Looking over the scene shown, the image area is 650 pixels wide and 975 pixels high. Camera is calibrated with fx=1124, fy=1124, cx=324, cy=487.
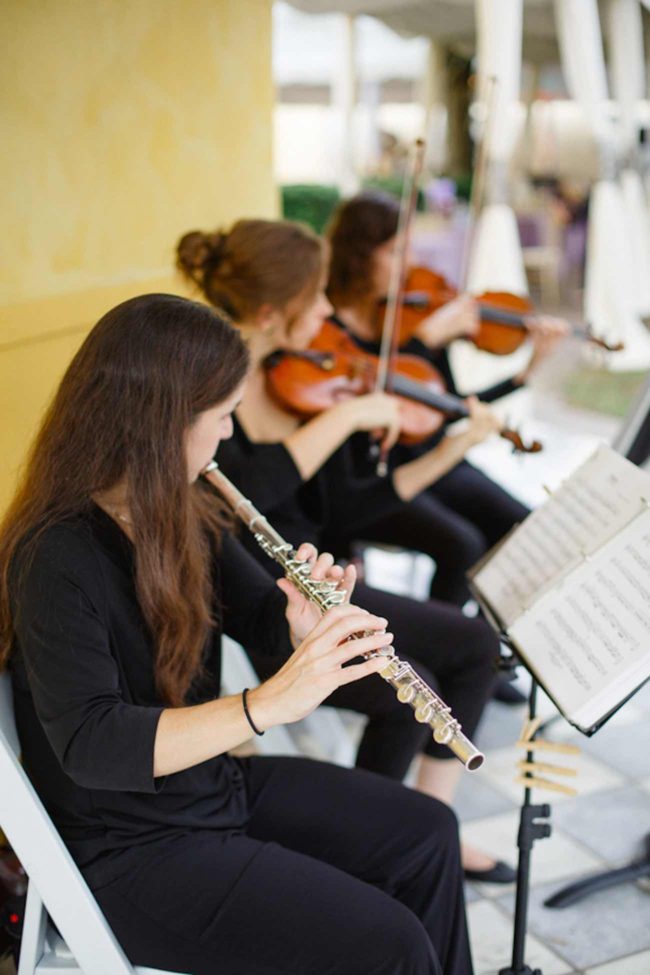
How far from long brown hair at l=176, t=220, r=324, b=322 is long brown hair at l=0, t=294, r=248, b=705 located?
0.79 meters

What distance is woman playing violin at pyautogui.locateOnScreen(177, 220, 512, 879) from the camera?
2.03m

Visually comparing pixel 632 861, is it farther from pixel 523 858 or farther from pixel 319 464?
pixel 319 464

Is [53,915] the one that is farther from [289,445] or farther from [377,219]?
[377,219]

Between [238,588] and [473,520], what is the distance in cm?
146

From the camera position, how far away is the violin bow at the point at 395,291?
238 centimetres

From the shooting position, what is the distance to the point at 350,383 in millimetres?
2514

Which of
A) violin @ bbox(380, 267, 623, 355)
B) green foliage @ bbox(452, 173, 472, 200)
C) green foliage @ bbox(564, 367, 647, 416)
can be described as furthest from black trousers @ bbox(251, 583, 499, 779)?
green foliage @ bbox(452, 173, 472, 200)

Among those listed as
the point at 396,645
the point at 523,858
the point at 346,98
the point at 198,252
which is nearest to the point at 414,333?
the point at 198,252

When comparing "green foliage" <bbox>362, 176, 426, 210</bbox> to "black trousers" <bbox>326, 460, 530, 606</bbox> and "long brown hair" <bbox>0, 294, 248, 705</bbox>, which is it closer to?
"black trousers" <bbox>326, 460, 530, 606</bbox>

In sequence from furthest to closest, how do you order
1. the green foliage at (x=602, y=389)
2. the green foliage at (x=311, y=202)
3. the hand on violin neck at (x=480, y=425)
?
the green foliage at (x=311, y=202) < the green foliage at (x=602, y=389) < the hand on violin neck at (x=480, y=425)

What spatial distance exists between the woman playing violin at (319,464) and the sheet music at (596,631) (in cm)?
50

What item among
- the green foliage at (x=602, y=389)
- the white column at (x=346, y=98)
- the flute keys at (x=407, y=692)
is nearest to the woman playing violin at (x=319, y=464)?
the flute keys at (x=407, y=692)

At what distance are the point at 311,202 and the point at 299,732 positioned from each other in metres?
6.99

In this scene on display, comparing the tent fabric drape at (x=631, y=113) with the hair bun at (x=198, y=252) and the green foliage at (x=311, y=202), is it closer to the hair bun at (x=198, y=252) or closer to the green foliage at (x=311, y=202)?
the green foliage at (x=311, y=202)
